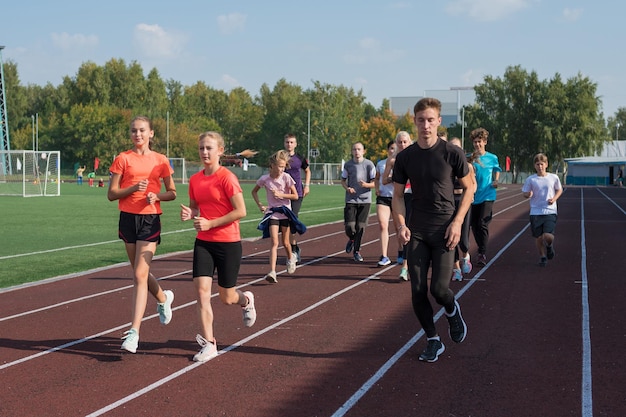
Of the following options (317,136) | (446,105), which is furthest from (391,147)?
(446,105)

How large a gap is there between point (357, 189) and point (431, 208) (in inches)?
258

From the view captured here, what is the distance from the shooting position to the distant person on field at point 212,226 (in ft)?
20.9

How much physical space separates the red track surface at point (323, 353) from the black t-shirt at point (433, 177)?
113cm

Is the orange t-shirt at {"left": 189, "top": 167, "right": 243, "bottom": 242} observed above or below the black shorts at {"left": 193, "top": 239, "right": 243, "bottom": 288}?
above

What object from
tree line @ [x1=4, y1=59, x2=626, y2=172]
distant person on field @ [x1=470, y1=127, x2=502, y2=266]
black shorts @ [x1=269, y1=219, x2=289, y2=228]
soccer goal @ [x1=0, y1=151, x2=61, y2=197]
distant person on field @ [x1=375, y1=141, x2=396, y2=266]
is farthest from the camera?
tree line @ [x1=4, y1=59, x2=626, y2=172]

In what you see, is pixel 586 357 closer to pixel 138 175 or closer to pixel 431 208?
pixel 431 208

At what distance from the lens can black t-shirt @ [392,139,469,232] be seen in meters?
6.16

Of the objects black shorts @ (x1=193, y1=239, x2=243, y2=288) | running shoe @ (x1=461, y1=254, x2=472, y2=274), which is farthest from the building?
black shorts @ (x1=193, y1=239, x2=243, y2=288)

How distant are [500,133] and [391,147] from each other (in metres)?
79.0

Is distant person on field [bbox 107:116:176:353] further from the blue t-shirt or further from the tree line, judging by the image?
the tree line

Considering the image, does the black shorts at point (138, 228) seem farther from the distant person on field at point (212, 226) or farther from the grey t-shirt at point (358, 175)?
the grey t-shirt at point (358, 175)

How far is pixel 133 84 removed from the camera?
98.5m

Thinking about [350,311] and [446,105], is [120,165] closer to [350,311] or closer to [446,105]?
[350,311]

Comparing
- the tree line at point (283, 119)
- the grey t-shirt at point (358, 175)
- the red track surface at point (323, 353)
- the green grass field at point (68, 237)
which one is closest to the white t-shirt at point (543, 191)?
the red track surface at point (323, 353)
